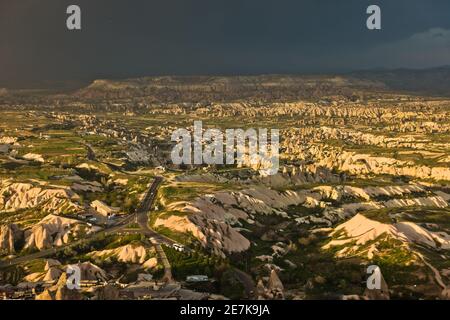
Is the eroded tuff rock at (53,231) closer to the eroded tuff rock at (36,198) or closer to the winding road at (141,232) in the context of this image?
the winding road at (141,232)

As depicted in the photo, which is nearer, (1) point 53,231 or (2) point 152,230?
(1) point 53,231

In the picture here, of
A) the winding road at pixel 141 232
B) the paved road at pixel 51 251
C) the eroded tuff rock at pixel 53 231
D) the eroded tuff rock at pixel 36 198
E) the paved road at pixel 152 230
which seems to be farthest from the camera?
the eroded tuff rock at pixel 36 198

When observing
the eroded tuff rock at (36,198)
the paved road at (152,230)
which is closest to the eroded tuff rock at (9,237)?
the eroded tuff rock at (36,198)

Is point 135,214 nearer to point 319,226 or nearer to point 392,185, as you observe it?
point 319,226

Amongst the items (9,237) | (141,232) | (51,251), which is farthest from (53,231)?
(141,232)

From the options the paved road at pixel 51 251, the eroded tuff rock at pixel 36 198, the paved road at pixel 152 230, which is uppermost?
the eroded tuff rock at pixel 36 198

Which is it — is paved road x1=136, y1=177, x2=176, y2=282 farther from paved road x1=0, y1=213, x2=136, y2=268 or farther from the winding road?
paved road x1=0, y1=213, x2=136, y2=268

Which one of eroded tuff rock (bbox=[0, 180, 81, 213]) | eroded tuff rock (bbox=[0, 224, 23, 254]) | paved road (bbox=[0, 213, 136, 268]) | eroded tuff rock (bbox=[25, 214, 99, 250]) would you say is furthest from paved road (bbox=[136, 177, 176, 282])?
eroded tuff rock (bbox=[0, 224, 23, 254])

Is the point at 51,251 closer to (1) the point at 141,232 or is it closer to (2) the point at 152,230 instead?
(1) the point at 141,232

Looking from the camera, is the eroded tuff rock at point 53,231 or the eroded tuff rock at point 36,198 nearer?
the eroded tuff rock at point 53,231
